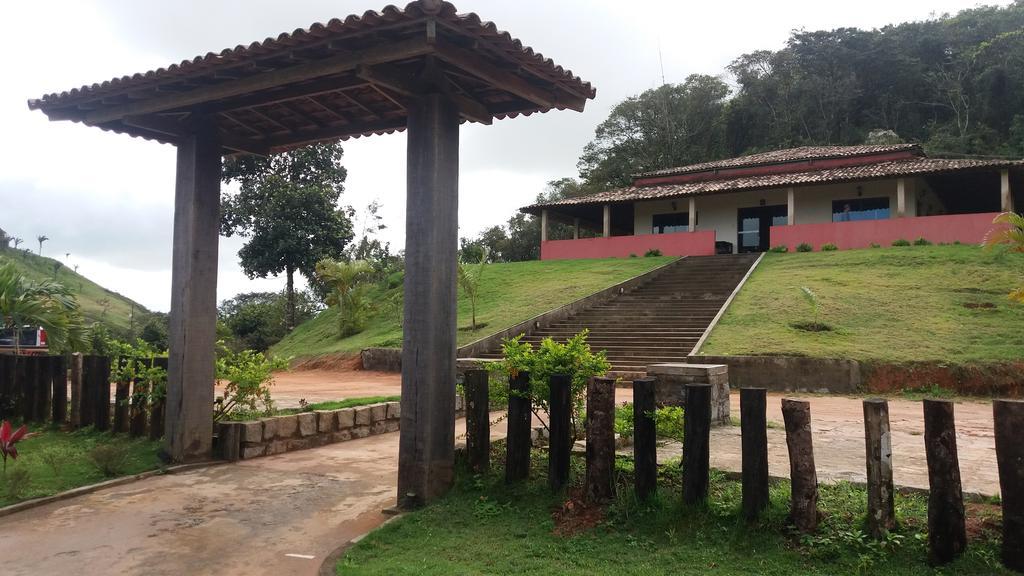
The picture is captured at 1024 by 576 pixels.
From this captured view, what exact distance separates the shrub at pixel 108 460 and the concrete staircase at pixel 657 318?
32.4 feet

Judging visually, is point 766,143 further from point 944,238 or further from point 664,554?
point 664,554

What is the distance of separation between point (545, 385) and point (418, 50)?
8.73ft

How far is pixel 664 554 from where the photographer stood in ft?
13.3

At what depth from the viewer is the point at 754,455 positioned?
13.9 feet

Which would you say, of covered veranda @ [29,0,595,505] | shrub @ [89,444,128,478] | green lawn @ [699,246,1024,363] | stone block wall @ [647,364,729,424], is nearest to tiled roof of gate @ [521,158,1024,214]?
green lawn @ [699,246,1024,363]

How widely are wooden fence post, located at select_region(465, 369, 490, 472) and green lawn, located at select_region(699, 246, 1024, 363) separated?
954 centimetres

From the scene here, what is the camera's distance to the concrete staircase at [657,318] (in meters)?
16.1

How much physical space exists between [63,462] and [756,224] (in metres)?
28.5

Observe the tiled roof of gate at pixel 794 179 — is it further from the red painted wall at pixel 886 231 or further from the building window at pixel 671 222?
the red painted wall at pixel 886 231

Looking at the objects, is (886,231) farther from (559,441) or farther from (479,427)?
(559,441)

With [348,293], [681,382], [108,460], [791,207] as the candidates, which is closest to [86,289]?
[348,293]

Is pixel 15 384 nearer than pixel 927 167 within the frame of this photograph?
Yes

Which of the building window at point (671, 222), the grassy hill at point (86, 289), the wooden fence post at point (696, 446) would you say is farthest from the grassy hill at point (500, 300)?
the grassy hill at point (86, 289)

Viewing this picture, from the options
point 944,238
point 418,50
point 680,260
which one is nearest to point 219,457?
point 418,50
